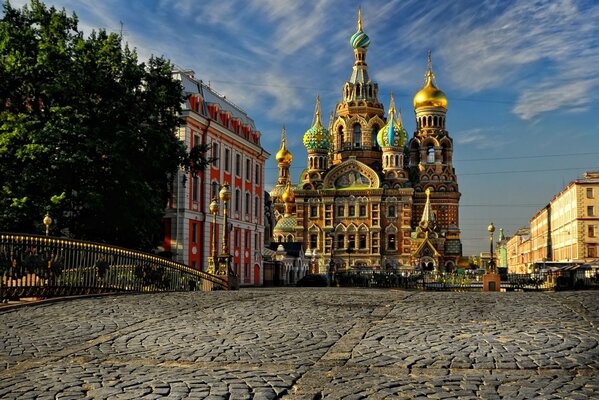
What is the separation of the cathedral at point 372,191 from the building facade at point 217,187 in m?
33.9

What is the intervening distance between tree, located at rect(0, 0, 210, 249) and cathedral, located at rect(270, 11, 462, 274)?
5671 cm

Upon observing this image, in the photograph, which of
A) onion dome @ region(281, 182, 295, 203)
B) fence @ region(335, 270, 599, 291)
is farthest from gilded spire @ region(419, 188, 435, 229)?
fence @ region(335, 270, 599, 291)

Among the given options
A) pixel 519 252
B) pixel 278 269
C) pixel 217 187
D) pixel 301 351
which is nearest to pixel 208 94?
pixel 217 187

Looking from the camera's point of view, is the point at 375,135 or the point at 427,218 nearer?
the point at 427,218

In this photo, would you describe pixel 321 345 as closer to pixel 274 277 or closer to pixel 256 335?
pixel 256 335

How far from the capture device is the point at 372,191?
293ft

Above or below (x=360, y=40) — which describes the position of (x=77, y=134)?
below

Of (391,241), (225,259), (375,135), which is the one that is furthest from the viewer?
(375,135)

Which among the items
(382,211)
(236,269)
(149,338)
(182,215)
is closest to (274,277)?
(236,269)

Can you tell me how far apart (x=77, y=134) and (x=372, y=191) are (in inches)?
2688

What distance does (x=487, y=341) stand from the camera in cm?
836

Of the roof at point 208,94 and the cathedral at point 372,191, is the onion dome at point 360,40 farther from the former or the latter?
the roof at point 208,94

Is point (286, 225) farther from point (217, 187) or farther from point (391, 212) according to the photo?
point (217, 187)

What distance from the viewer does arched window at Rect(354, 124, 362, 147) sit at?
319ft
